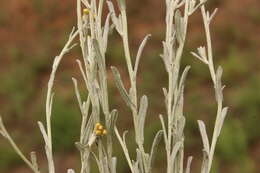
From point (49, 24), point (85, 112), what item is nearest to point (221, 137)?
point (49, 24)

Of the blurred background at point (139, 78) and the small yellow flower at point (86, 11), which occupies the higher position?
the small yellow flower at point (86, 11)

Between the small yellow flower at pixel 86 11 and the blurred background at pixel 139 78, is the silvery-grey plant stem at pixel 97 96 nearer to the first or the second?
the small yellow flower at pixel 86 11

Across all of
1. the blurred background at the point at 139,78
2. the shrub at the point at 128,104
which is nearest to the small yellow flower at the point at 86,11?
the shrub at the point at 128,104

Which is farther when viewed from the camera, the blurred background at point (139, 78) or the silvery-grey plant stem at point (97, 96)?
the blurred background at point (139, 78)

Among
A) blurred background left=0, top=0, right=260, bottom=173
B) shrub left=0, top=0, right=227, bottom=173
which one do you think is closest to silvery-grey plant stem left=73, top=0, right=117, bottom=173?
shrub left=0, top=0, right=227, bottom=173

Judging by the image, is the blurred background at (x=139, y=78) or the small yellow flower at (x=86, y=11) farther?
the blurred background at (x=139, y=78)

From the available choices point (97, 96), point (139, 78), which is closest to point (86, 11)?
point (97, 96)

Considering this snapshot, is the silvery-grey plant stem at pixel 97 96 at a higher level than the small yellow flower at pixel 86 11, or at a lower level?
lower

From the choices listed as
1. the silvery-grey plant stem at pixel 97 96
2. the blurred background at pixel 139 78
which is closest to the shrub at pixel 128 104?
the silvery-grey plant stem at pixel 97 96

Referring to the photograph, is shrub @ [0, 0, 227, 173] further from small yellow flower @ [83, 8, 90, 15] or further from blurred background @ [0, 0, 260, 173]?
blurred background @ [0, 0, 260, 173]
